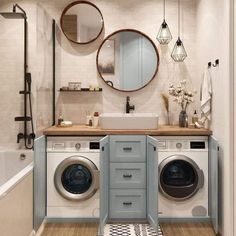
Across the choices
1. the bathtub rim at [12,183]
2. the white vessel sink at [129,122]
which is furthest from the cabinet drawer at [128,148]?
the bathtub rim at [12,183]

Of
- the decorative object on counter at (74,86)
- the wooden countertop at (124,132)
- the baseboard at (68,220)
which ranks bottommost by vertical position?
the baseboard at (68,220)

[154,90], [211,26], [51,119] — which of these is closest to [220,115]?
[211,26]

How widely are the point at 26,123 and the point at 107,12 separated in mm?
1698

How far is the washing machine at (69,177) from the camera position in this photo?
3908 mm

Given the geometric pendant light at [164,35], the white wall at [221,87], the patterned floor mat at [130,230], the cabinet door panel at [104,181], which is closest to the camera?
the white wall at [221,87]

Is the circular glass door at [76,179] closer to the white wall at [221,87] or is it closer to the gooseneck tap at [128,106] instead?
the gooseneck tap at [128,106]

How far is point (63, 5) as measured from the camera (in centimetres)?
458

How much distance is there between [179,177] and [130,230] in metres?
0.77

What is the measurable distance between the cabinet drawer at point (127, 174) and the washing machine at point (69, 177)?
0.58 feet

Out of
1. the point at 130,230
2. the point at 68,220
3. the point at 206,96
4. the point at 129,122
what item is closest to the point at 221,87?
the point at 206,96

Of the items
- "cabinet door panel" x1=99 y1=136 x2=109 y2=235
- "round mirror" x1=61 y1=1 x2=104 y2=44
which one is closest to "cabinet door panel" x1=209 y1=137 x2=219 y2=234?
"cabinet door panel" x1=99 y1=136 x2=109 y2=235

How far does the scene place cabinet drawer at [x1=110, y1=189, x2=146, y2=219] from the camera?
3945 mm

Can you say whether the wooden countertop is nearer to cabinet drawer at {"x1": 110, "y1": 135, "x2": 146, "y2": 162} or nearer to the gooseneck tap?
cabinet drawer at {"x1": 110, "y1": 135, "x2": 146, "y2": 162}

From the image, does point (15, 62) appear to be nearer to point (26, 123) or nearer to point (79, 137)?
point (26, 123)
